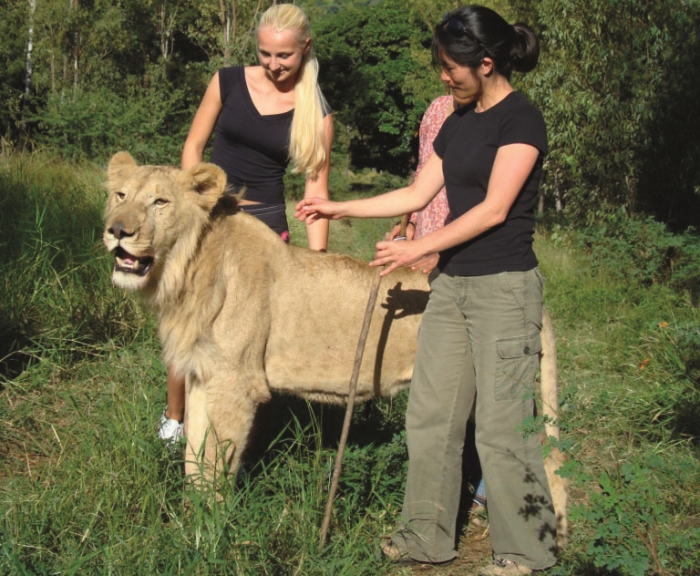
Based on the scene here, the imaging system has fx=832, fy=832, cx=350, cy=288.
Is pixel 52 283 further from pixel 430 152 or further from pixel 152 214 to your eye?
Result: pixel 430 152

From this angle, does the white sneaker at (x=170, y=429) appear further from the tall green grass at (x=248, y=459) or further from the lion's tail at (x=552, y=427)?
the lion's tail at (x=552, y=427)

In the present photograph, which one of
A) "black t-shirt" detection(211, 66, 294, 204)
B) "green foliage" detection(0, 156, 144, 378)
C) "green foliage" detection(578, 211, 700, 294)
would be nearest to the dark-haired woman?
"black t-shirt" detection(211, 66, 294, 204)

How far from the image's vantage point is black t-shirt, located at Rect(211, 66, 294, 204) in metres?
3.74

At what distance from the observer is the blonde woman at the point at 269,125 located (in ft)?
11.9

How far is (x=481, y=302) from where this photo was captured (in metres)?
2.98

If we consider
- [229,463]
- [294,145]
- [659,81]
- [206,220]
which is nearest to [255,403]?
[229,463]

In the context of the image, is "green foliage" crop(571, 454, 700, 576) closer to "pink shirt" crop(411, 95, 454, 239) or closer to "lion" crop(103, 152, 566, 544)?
"lion" crop(103, 152, 566, 544)

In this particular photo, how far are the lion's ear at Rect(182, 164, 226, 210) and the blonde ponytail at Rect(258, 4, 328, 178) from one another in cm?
49

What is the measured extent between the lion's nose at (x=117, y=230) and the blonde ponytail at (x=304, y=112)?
938 mm

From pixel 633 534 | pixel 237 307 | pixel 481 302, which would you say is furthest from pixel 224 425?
pixel 633 534

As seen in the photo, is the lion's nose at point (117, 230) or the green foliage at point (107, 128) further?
the green foliage at point (107, 128)

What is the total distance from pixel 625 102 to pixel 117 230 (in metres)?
8.34

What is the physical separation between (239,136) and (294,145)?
28 cm

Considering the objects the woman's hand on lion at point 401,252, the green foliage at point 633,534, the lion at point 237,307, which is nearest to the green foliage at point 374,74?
the lion at point 237,307
